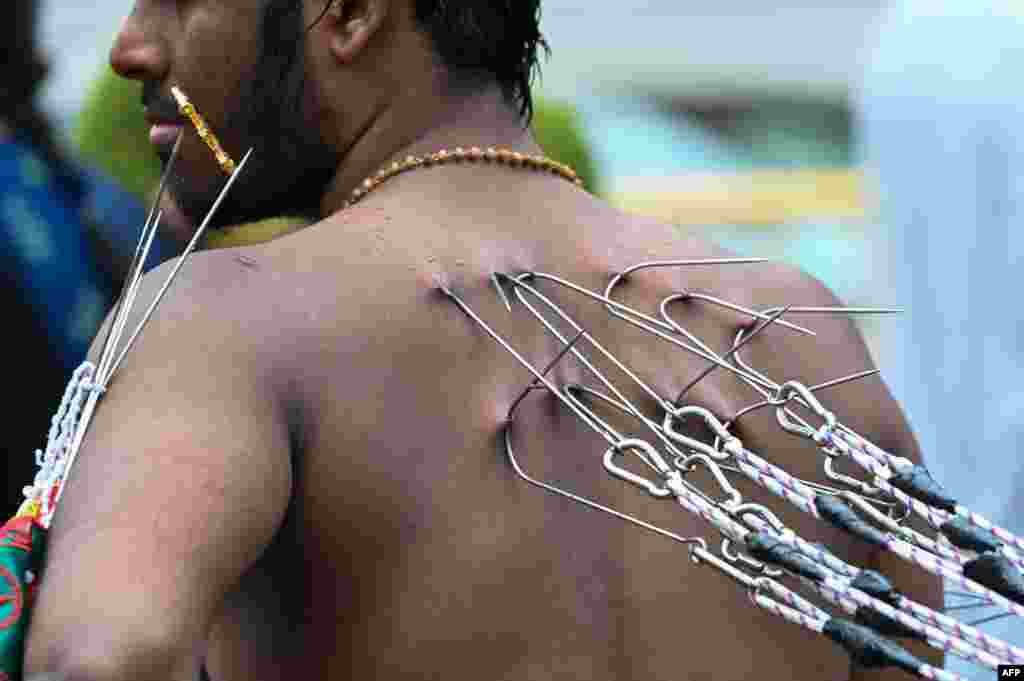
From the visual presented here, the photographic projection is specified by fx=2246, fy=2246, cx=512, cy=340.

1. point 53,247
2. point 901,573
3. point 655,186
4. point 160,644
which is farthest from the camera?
point 655,186

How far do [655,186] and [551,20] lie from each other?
1.54 metres

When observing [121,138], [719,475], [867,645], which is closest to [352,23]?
[719,475]

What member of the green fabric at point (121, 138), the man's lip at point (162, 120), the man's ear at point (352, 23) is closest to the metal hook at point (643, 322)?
the man's ear at point (352, 23)

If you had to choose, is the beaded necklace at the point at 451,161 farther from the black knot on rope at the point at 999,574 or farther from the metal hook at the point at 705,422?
the black knot on rope at the point at 999,574

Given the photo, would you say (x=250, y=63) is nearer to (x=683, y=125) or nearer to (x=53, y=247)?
(x=53, y=247)

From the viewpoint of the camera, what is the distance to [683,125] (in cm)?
1212

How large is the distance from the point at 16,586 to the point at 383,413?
381 millimetres

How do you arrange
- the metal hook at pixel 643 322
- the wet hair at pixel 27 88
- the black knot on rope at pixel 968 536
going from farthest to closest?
the wet hair at pixel 27 88 < the metal hook at pixel 643 322 < the black knot on rope at pixel 968 536

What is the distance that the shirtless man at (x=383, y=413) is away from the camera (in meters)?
1.88

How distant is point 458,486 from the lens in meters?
2.08

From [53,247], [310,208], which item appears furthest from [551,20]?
[310,208]

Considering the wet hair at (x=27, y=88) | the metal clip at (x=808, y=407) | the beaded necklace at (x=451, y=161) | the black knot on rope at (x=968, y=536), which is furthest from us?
the wet hair at (x=27, y=88)

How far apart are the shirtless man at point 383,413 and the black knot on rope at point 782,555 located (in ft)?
0.82

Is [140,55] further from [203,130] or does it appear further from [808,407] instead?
[808,407]
